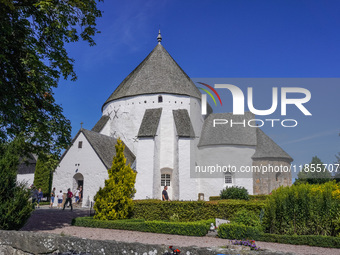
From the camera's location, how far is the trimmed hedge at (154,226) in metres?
10.8

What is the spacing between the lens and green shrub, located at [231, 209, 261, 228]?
1117 cm

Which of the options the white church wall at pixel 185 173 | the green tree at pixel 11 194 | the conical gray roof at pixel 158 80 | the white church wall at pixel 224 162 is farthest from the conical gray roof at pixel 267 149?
the green tree at pixel 11 194

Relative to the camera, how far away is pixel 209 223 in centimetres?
1184

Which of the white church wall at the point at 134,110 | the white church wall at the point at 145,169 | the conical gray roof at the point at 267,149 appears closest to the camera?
the white church wall at the point at 145,169

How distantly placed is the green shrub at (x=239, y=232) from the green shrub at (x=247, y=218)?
925 millimetres

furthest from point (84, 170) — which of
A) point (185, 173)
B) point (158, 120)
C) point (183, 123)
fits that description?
point (183, 123)

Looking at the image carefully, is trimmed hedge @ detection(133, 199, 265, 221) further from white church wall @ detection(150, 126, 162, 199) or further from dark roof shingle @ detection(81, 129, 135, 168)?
white church wall @ detection(150, 126, 162, 199)

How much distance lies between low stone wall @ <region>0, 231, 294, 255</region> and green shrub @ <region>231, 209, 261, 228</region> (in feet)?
24.0

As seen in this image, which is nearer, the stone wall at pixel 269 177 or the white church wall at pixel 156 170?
the white church wall at pixel 156 170

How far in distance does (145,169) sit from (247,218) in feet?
46.0

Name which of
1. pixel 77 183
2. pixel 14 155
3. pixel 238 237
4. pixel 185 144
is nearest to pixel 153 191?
pixel 185 144

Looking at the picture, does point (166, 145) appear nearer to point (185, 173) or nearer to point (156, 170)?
point (156, 170)

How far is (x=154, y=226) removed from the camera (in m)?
11.5

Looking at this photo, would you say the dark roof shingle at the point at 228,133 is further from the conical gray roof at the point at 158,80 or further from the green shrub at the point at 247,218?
the green shrub at the point at 247,218
